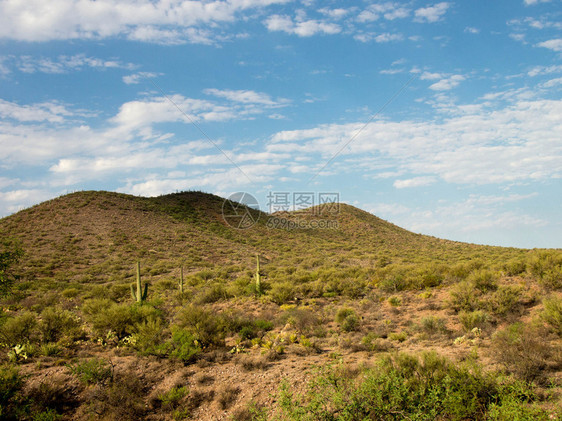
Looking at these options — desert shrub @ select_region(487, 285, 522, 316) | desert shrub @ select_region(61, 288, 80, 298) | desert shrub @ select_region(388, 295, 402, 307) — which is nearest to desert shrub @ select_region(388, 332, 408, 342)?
desert shrub @ select_region(487, 285, 522, 316)

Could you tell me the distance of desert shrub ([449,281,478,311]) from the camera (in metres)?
11.6

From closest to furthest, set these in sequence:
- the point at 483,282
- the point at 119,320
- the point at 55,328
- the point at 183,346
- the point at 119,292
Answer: the point at 183,346 < the point at 55,328 < the point at 119,320 < the point at 483,282 < the point at 119,292

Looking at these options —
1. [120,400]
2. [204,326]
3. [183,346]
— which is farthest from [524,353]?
[120,400]

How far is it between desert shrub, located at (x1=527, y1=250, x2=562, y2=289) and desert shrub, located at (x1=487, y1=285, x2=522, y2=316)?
1362 millimetres

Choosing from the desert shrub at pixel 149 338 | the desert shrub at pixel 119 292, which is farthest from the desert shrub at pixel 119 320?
the desert shrub at pixel 119 292

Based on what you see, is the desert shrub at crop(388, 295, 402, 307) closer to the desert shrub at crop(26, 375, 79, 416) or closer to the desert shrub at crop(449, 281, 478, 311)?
the desert shrub at crop(449, 281, 478, 311)

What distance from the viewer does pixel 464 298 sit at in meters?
12.0

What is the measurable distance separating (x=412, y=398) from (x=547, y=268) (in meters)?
11.1

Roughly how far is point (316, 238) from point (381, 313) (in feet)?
127

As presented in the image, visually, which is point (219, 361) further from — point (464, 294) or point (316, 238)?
point (316, 238)

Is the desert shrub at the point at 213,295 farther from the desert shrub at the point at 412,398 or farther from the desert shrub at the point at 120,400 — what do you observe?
the desert shrub at the point at 412,398

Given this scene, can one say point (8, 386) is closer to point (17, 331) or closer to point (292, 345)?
point (17, 331)

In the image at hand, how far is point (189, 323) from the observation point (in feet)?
34.2

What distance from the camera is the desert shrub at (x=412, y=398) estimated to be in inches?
214
